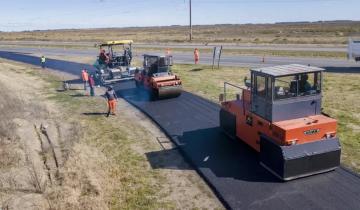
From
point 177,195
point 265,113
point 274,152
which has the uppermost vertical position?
point 265,113

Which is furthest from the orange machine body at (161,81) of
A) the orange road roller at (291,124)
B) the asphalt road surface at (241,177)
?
the orange road roller at (291,124)

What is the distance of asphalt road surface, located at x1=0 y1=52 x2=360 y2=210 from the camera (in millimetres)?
8961

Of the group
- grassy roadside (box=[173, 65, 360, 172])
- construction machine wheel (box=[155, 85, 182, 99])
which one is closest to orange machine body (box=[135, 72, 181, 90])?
construction machine wheel (box=[155, 85, 182, 99])

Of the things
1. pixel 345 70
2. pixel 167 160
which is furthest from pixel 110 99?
pixel 345 70

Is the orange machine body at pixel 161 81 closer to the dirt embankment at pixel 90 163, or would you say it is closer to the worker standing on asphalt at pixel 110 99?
the dirt embankment at pixel 90 163

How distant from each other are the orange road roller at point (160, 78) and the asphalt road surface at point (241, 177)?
2.95 meters

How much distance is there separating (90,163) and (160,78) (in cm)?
860

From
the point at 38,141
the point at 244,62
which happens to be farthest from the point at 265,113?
the point at 244,62

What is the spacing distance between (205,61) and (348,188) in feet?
93.7

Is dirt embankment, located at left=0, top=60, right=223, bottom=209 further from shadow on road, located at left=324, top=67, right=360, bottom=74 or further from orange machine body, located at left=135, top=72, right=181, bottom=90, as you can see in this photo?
shadow on road, located at left=324, top=67, right=360, bottom=74

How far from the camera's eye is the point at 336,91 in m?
20.3

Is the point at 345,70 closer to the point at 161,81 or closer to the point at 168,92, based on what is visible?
the point at 168,92

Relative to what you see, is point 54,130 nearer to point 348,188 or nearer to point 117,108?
point 117,108

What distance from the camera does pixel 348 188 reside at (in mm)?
9414
